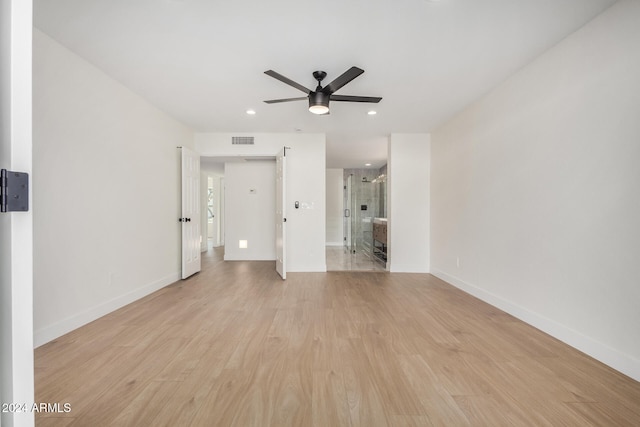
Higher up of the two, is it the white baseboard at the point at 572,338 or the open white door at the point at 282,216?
the open white door at the point at 282,216

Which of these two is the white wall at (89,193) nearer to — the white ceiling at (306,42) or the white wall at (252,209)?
the white ceiling at (306,42)

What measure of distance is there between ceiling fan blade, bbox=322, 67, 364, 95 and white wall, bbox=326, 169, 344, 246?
20.1 feet

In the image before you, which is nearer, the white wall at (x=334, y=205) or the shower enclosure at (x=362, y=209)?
the shower enclosure at (x=362, y=209)

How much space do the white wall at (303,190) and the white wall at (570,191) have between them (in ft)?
8.15

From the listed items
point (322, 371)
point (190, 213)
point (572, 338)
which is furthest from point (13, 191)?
point (190, 213)

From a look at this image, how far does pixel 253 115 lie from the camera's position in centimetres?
397

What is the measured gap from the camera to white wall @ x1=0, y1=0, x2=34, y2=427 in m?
0.64

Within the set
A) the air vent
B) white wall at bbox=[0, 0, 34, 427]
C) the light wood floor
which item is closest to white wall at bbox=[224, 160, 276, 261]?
the air vent

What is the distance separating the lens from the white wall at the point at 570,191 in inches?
72.2

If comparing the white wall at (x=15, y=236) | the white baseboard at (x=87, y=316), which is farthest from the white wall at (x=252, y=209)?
the white wall at (x=15, y=236)

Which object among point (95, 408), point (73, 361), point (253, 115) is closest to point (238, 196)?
point (253, 115)

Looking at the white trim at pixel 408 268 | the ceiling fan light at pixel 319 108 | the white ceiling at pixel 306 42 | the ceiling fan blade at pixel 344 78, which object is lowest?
the white trim at pixel 408 268

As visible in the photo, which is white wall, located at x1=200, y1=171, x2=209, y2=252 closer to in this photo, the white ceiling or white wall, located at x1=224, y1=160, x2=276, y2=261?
white wall, located at x1=224, y1=160, x2=276, y2=261

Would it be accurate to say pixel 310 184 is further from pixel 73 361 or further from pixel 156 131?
pixel 73 361
